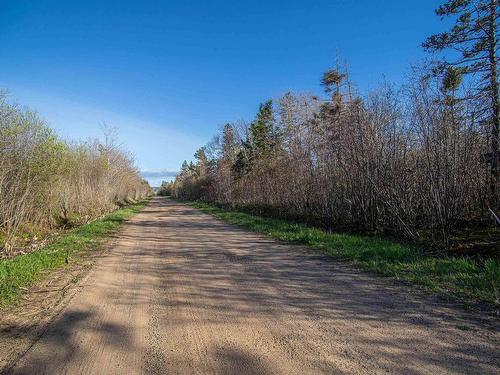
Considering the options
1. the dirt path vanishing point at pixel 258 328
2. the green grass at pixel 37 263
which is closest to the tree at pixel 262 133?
the green grass at pixel 37 263

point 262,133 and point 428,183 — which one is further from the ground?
point 262,133

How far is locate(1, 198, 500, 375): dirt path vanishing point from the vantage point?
363 cm

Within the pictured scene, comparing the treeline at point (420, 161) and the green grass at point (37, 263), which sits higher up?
the treeline at point (420, 161)

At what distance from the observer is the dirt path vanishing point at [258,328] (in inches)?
143

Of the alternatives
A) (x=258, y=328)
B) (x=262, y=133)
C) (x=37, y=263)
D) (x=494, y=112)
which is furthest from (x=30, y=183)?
(x=262, y=133)

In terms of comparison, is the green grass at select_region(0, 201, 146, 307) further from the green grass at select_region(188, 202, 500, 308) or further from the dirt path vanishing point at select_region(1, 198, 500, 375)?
the green grass at select_region(188, 202, 500, 308)

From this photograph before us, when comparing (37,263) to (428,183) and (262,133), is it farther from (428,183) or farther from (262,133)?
(262,133)

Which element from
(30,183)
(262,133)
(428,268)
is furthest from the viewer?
(262,133)

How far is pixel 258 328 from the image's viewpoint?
4570mm

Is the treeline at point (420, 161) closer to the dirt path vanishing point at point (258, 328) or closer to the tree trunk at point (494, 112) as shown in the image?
the tree trunk at point (494, 112)

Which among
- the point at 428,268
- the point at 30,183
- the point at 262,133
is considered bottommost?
the point at 428,268

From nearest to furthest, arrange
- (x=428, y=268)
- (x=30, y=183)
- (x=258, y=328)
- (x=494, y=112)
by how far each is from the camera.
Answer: (x=258, y=328) < (x=428, y=268) < (x=494, y=112) < (x=30, y=183)

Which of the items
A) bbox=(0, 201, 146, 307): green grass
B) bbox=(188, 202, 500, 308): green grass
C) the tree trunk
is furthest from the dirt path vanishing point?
the tree trunk

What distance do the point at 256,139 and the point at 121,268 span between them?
29.8m
